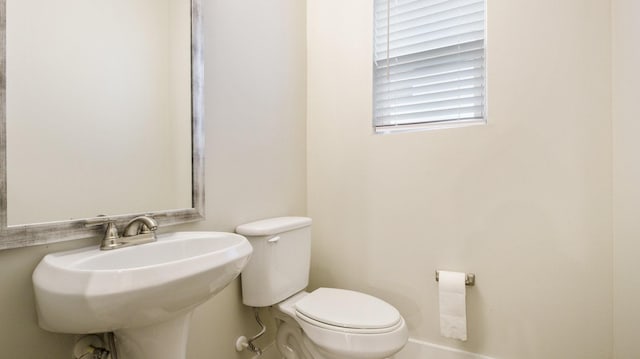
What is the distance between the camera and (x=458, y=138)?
1521 mm

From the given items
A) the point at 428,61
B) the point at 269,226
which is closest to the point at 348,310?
the point at 269,226

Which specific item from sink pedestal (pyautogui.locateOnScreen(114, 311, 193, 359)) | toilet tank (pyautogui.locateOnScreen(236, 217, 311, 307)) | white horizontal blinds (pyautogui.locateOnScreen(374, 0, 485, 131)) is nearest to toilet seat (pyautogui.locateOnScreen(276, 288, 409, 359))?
toilet tank (pyautogui.locateOnScreen(236, 217, 311, 307))

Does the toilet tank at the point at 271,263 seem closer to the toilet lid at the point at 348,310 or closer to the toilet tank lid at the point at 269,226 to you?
the toilet tank lid at the point at 269,226

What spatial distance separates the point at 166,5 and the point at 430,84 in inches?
50.5

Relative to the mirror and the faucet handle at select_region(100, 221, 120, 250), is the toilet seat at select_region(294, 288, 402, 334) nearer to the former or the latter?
the mirror

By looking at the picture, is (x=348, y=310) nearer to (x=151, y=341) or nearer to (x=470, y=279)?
(x=470, y=279)

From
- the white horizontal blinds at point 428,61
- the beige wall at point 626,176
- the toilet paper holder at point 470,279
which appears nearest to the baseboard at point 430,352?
the toilet paper holder at point 470,279

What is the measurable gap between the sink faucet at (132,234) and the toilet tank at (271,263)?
442mm

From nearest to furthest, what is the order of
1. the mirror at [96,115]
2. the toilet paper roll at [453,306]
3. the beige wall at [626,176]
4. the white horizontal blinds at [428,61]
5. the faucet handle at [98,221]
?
the mirror at [96,115], the faucet handle at [98,221], the beige wall at [626,176], the toilet paper roll at [453,306], the white horizontal blinds at [428,61]

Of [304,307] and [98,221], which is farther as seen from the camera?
[304,307]

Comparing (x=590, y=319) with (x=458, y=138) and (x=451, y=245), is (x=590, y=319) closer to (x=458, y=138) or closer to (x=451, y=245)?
(x=451, y=245)

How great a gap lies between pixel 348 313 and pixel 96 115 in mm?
1164

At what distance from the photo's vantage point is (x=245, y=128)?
1479 millimetres

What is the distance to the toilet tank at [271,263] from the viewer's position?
1.37m
